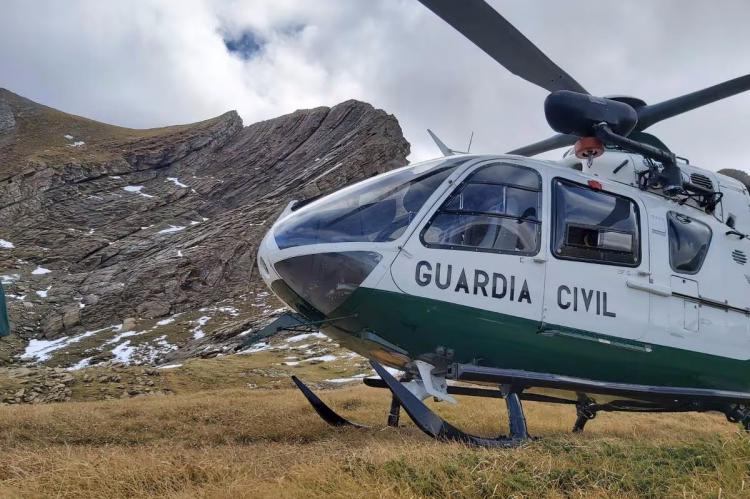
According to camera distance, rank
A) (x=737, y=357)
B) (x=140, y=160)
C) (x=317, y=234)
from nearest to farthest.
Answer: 1. (x=317, y=234)
2. (x=737, y=357)
3. (x=140, y=160)

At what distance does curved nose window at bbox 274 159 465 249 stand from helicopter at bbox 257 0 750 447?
0.8 inches

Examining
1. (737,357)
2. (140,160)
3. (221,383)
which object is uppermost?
(140,160)

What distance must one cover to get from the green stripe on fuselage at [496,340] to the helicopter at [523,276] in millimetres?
16

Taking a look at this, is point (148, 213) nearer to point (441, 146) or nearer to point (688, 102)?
point (441, 146)

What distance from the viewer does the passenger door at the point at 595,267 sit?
6.38 m

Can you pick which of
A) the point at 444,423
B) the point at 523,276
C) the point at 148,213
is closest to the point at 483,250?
the point at 523,276

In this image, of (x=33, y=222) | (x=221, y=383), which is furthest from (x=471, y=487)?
(x=33, y=222)

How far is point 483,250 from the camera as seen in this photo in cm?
622

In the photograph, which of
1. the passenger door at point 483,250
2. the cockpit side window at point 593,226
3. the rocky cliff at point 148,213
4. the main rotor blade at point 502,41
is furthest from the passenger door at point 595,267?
the rocky cliff at point 148,213

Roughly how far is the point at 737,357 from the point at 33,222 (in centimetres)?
6399

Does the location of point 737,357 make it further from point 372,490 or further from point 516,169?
point 372,490

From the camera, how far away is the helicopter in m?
6.06

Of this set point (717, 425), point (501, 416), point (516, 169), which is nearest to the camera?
point (516, 169)

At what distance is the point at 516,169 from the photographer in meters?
Result: 6.79
